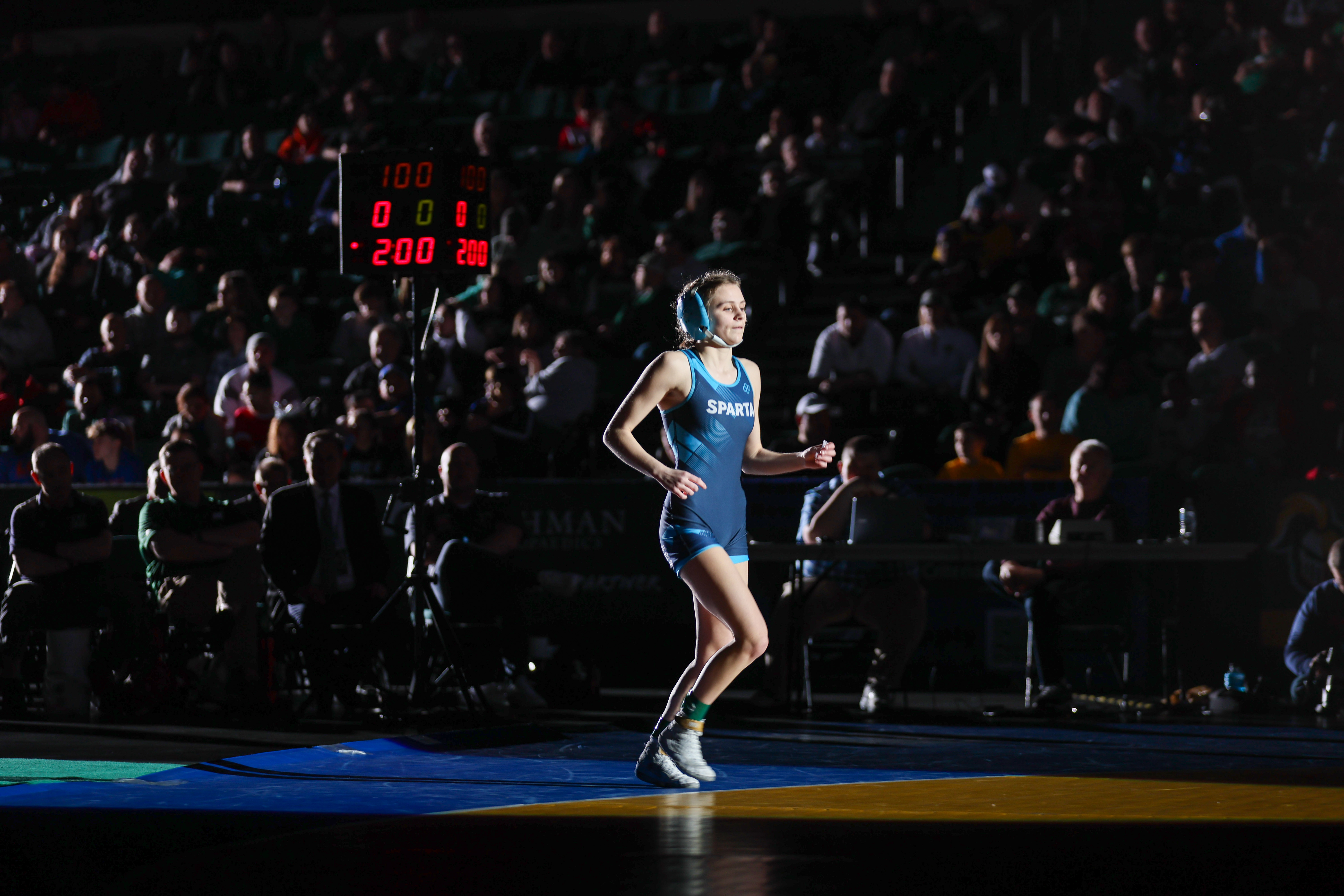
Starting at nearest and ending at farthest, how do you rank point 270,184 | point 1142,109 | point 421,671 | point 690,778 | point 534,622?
point 690,778
point 421,671
point 534,622
point 1142,109
point 270,184

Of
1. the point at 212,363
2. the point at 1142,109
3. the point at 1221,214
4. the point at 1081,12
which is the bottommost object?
the point at 212,363

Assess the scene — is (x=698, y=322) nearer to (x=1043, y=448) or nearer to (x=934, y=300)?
(x=1043, y=448)

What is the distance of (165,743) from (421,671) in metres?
1.25

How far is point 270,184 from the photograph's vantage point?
17531mm

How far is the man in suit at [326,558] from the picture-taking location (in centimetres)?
946

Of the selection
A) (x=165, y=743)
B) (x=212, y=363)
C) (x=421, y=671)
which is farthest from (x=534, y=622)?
(x=212, y=363)

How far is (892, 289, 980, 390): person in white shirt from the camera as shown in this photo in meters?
13.0

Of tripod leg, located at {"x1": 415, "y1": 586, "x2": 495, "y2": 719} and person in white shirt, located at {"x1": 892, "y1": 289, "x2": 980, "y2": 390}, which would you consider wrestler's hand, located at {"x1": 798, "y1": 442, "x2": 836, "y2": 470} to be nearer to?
tripod leg, located at {"x1": 415, "y1": 586, "x2": 495, "y2": 719}

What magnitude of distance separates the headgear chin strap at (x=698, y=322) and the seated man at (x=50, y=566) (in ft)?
15.0

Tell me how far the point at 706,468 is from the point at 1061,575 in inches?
154

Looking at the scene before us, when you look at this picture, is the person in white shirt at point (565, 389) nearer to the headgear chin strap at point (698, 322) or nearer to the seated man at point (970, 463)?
the seated man at point (970, 463)

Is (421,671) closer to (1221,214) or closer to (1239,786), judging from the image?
(1239,786)

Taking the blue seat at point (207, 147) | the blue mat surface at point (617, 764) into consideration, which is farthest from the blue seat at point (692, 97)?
→ the blue mat surface at point (617, 764)

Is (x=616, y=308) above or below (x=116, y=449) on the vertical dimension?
above
